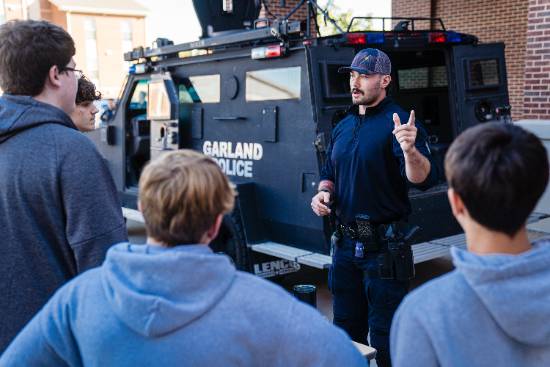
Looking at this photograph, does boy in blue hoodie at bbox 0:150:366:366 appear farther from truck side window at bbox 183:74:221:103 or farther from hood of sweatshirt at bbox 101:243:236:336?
truck side window at bbox 183:74:221:103

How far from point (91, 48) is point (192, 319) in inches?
1436

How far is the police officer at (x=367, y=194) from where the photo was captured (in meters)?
3.10

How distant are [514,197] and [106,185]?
1.15m

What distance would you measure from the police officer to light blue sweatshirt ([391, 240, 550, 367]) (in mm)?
1716

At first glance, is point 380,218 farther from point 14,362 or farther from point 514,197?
point 14,362

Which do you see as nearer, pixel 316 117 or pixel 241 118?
pixel 316 117

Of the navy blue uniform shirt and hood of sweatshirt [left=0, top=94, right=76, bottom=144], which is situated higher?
hood of sweatshirt [left=0, top=94, right=76, bottom=144]

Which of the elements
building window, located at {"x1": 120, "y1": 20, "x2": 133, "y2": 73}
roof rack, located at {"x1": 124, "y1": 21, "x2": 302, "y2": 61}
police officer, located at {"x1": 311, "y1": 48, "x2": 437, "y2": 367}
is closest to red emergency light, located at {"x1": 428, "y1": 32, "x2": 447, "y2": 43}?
roof rack, located at {"x1": 124, "y1": 21, "x2": 302, "y2": 61}

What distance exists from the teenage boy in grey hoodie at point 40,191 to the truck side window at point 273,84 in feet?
9.57

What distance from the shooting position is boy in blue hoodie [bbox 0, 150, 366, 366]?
125cm

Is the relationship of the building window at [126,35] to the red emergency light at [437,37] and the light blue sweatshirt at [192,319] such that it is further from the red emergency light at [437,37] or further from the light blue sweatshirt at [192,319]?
the light blue sweatshirt at [192,319]

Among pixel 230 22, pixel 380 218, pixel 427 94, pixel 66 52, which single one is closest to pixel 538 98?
pixel 427 94

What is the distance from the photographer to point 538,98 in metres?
7.66

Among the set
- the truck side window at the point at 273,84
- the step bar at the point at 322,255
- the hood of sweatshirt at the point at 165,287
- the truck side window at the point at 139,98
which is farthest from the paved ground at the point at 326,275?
the hood of sweatshirt at the point at 165,287
